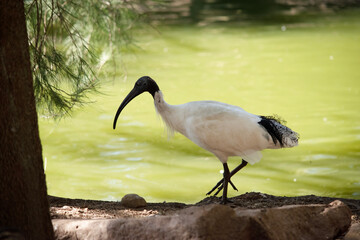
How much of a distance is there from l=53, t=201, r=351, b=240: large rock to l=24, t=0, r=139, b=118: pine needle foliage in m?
1.15

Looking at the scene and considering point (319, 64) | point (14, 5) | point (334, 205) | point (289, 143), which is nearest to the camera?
point (14, 5)

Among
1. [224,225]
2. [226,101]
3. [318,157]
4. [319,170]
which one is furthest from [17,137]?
[226,101]

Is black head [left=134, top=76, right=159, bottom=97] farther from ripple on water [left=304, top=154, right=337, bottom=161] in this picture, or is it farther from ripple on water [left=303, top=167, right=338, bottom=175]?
ripple on water [left=304, top=154, right=337, bottom=161]

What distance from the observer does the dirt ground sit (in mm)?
3221

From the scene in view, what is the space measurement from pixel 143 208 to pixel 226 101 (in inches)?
147

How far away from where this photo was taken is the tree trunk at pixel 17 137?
2.30 metres

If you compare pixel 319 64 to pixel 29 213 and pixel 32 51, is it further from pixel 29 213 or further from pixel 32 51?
pixel 29 213

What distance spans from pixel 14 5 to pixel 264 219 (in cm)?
132

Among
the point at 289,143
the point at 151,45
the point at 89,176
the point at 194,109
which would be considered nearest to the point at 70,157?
the point at 89,176

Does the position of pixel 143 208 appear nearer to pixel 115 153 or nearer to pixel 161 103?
pixel 161 103

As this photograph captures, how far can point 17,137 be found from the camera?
2.32 m

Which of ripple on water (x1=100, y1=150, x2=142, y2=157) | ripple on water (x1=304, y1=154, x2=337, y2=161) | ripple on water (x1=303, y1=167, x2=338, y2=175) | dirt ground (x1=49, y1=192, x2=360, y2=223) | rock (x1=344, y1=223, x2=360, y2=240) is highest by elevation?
rock (x1=344, y1=223, x2=360, y2=240)

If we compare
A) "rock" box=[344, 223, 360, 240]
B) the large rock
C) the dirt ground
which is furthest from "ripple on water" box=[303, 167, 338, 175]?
the large rock

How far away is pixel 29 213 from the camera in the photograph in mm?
2391
